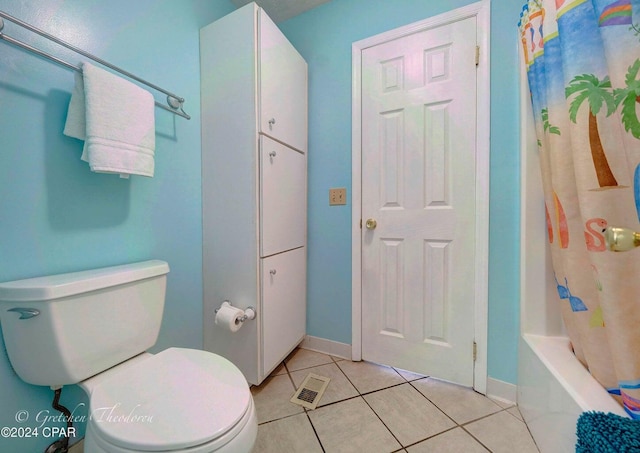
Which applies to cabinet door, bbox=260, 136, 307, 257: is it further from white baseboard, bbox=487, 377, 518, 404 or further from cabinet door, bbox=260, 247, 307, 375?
white baseboard, bbox=487, 377, 518, 404

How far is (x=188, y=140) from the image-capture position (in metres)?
1.27

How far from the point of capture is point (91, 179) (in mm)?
917

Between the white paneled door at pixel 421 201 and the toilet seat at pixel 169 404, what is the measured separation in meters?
0.96

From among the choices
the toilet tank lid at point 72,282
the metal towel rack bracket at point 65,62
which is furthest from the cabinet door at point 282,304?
the metal towel rack bracket at point 65,62

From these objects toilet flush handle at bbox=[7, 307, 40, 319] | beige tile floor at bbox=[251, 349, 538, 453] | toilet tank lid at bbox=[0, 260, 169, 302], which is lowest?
beige tile floor at bbox=[251, 349, 538, 453]

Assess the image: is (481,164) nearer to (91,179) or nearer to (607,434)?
(607,434)

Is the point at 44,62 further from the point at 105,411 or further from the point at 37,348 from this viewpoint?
the point at 105,411

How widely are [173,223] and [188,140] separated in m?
0.44

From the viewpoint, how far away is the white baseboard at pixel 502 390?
1.16m

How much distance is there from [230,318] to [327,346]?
0.75 m

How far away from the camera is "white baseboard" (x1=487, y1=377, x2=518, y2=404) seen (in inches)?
45.8

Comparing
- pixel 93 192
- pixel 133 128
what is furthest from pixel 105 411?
pixel 133 128

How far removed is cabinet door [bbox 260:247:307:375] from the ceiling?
154 centimetres

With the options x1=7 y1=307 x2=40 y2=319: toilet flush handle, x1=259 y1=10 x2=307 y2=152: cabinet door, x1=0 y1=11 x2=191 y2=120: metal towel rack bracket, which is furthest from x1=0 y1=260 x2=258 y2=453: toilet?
x1=259 y1=10 x2=307 y2=152: cabinet door
